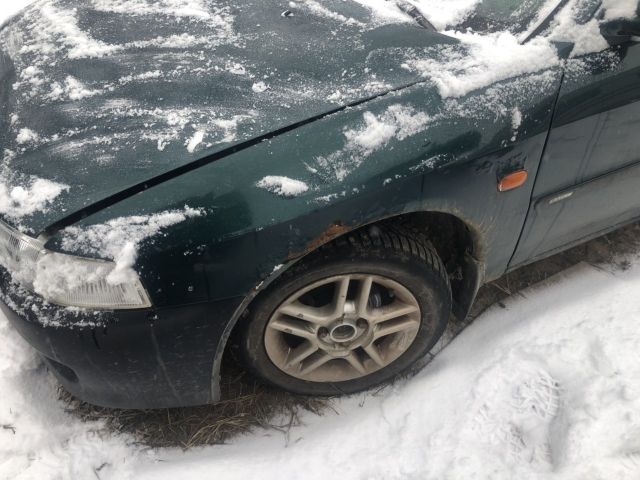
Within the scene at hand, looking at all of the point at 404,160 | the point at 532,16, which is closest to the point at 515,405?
the point at 404,160

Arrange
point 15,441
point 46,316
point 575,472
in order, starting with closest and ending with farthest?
1. point 46,316
2. point 575,472
3. point 15,441

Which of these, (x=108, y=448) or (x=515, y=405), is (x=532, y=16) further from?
(x=108, y=448)

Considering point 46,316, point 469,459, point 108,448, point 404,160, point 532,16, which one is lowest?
point 108,448

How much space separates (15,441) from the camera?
6.27ft

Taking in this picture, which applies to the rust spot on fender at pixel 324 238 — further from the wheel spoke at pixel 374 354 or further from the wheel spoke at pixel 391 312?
the wheel spoke at pixel 374 354

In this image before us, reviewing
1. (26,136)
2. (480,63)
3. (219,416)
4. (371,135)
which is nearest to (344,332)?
(219,416)

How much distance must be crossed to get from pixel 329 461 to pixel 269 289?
29.4 inches

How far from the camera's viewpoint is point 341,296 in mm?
1808

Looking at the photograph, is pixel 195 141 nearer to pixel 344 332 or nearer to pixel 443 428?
pixel 344 332

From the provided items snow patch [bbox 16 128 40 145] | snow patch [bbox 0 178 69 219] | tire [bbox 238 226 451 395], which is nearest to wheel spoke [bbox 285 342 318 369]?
tire [bbox 238 226 451 395]

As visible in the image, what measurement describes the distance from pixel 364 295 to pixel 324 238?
356 millimetres

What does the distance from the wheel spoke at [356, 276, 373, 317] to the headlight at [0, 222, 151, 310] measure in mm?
710

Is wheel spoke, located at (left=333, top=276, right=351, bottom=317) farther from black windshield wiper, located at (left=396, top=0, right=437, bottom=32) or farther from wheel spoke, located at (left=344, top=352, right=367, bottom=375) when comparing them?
black windshield wiper, located at (left=396, top=0, right=437, bottom=32)

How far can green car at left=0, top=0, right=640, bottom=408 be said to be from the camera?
1.49 m
